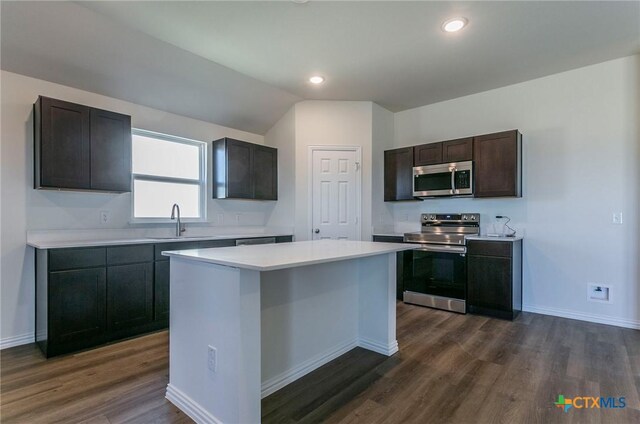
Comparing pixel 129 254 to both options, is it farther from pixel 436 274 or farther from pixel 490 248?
pixel 490 248

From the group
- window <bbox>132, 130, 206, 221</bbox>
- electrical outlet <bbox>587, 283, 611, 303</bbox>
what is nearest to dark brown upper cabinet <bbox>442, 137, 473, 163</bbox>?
electrical outlet <bbox>587, 283, 611, 303</bbox>

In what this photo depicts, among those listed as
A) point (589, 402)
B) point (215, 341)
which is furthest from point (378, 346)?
point (215, 341)

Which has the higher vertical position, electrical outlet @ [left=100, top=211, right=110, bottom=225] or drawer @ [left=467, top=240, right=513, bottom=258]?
electrical outlet @ [left=100, top=211, right=110, bottom=225]

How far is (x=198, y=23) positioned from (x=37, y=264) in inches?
97.4

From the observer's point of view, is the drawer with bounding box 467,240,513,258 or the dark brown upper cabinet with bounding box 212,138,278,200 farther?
the dark brown upper cabinet with bounding box 212,138,278,200

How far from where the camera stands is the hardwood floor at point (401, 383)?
5.85 feet

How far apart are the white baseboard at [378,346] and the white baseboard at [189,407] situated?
1.37 m

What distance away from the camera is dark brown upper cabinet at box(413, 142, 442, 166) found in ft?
13.5

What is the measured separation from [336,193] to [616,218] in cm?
306

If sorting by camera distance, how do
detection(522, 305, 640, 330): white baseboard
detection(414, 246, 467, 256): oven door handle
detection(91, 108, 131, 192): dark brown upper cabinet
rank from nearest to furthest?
detection(91, 108, 131, 192): dark brown upper cabinet, detection(522, 305, 640, 330): white baseboard, detection(414, 246, 467, 256): oven door handle

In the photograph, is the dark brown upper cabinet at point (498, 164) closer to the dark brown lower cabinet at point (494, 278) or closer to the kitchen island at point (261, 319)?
the dark brown lower cabinet at point (494, 278)

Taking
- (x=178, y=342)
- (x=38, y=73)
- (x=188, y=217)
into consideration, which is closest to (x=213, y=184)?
(x=188, y=217)

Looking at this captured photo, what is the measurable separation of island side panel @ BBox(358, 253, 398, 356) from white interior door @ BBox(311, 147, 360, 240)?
1686mm

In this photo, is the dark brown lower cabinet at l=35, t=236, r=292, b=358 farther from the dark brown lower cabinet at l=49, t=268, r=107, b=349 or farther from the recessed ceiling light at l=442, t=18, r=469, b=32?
the recessed ceiling light at l=442, t=18, r=469, b=32
